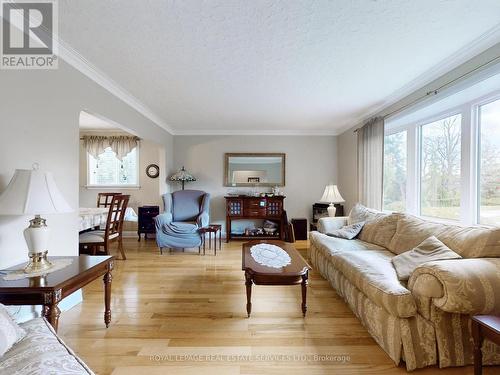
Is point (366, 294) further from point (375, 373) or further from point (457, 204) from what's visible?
point (457, 204)

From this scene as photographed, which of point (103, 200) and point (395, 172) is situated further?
point (103, 200)

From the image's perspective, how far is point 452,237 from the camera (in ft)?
6.52

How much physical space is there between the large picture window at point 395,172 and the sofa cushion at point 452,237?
3.53 ft

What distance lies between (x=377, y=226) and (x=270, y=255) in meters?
1.40

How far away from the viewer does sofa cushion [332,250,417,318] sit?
1.55 meters

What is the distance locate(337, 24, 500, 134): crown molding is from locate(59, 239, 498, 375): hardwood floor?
239 cm

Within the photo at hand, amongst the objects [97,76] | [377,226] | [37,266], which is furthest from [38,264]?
[377,226]

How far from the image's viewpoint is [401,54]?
2244 millimetres

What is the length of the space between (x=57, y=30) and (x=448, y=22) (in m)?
2.96

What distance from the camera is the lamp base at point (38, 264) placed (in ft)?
5.27

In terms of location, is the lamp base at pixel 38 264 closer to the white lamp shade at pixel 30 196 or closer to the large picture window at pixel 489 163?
the white lamp shade at pixel 30 196

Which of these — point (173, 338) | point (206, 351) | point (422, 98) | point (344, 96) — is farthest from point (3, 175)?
point (422, 98)

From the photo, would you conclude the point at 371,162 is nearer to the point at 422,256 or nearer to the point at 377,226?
the point at 377,226

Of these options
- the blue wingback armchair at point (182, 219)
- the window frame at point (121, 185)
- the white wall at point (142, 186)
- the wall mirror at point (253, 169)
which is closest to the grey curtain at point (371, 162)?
the wall mirror at point (253, 169)
